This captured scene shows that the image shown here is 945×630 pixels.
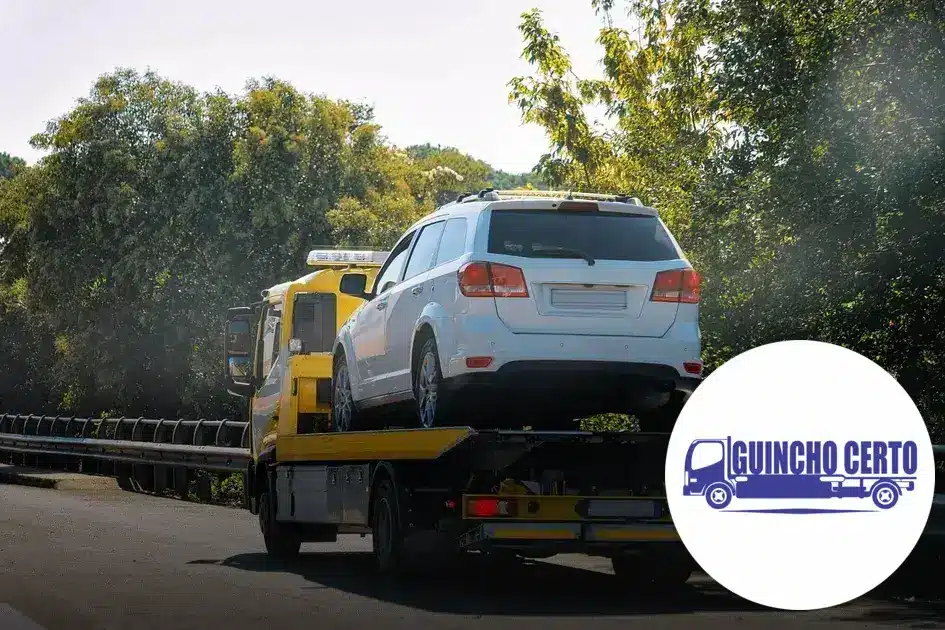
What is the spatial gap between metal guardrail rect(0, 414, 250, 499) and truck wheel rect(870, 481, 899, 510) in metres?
14.7

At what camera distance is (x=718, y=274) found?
81.8 feet

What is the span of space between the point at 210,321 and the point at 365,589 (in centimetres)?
3858

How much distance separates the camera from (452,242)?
1245 cm

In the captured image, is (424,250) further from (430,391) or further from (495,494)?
(495,494)

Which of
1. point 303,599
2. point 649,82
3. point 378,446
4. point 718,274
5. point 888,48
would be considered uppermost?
point 649,82

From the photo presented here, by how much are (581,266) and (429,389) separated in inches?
57.2

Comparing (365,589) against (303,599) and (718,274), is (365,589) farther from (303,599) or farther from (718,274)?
(718,274)

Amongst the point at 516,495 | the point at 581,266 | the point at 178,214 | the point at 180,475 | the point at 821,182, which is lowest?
the point at 180,475

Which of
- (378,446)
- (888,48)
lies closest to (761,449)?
(378,446)

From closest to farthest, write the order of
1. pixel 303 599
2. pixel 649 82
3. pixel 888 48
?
pixel 303 599, pixel 888 48, pixel 649 82

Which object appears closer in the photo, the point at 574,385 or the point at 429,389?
the point at 574,385

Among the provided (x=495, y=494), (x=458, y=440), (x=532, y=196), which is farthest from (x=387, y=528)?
(x=532, y=196)

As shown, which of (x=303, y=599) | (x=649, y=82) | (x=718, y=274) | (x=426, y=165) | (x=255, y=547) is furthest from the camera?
(x=426, y=165)

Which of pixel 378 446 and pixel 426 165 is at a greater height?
pixel 426 165
